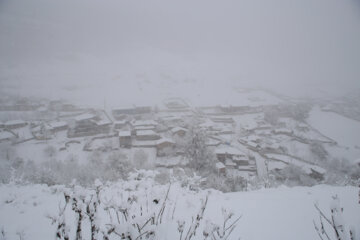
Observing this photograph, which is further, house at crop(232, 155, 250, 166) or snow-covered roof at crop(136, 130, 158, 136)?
snow-covered roof at crop(136, 130, 158, 136)

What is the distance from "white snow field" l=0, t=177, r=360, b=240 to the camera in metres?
2.14

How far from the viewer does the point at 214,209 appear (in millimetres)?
2727

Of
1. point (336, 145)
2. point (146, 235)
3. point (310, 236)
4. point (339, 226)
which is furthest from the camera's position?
point (336, 145)

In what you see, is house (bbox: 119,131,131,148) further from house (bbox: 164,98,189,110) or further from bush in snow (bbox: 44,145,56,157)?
house (bbox: 164,98,189,110)

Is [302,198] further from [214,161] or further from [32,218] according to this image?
[214,161]

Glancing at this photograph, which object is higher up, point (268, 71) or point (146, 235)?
point (268, 71)

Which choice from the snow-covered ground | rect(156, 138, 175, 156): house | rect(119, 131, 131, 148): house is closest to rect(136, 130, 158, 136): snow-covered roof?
rect(119, 131, 131, 148): house

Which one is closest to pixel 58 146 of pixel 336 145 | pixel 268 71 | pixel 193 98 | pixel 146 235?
pixel 146 235

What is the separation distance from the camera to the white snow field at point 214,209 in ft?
7.04

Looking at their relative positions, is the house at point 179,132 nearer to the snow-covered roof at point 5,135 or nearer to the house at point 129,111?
the house at point 129,111

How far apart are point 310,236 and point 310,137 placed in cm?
1943

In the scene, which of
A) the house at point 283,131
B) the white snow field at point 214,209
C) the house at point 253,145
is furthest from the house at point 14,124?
the house at point 283,131

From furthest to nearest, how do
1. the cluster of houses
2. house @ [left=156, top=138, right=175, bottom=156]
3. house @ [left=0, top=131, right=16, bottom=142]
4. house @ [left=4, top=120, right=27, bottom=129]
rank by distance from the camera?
house @ [left=4, top=120, right=27, bottom=129]
house @ [left=0, top=131, right=16, bottom=142]
house @ [left=156, top=138, right=175, bottom=156]
the cluster of houses

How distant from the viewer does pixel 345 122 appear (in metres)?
22.2
